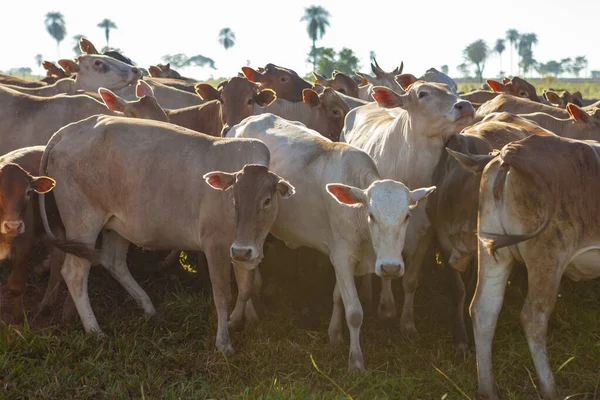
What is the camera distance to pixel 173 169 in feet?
22.6

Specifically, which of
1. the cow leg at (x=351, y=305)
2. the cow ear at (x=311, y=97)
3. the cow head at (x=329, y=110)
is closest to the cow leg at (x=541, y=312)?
the cow leg at (x=351, y=305)

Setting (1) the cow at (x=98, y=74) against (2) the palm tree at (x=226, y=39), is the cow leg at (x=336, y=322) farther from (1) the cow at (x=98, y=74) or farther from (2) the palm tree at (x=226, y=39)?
(2) the palm tree at (x=226, y=39)

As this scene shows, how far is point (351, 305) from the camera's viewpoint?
6516 mm

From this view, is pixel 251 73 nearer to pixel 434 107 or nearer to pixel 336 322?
pixel 434 107

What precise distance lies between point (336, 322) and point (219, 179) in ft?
5.43

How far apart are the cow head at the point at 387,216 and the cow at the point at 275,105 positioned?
3.08 metres

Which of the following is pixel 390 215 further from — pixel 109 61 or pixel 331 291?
pixel 109 61

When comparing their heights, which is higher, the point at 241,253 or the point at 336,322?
the point at 241,253

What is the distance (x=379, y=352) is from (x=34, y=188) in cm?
305

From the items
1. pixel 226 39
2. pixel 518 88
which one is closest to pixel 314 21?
pixel 226 39

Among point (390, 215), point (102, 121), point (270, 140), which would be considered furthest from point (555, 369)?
point (102, 121)

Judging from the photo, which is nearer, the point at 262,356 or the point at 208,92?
the point at 262,356

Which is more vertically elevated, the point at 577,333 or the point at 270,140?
the point at 270,140

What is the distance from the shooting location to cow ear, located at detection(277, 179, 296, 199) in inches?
254
